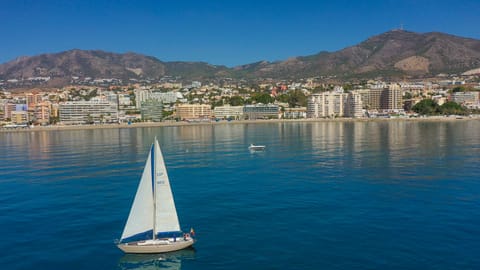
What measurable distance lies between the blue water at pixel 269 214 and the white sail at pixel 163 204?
4.27ft

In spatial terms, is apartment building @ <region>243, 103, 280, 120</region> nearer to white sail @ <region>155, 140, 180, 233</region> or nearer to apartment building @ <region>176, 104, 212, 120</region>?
apartment building @ <region>176, 104, 212, 120</region>

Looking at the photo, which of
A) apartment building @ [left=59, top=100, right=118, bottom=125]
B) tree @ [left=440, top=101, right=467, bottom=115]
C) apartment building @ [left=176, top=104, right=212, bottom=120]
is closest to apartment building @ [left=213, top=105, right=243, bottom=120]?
apartment building @ [left=176, top=104, right=212, bottom=120]

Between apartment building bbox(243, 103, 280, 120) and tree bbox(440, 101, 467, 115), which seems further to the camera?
apartment building bbox(243, 103, 280, 120)

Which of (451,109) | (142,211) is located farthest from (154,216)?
(451,109)

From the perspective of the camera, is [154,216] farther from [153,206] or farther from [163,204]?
[163,204]

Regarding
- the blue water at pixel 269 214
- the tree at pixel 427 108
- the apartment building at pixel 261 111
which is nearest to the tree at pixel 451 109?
the tree at pixel 427 108

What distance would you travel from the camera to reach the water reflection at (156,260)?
1775 centimetres

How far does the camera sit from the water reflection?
58.2 ft

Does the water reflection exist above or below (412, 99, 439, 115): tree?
below

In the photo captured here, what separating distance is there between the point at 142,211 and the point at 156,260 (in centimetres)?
221

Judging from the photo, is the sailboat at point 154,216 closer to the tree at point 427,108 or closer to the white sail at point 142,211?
the white sail at point 142,211

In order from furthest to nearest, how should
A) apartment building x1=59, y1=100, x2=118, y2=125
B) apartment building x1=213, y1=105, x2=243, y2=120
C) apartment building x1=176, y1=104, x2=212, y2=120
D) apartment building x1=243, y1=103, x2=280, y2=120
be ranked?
apartment building x1=213, y1=105, x2=243, y2=120 → apartment building x1=243, y1=103, x2=280, y2=120 → apartment building x1=176, y1=104, x2=212, y2=120 → apartment building x1=59, y1=100, x2=118, y2=125

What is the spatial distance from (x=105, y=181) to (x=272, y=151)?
2691cm

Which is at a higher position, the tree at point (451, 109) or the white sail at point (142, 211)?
the tree at point (451, 109)
